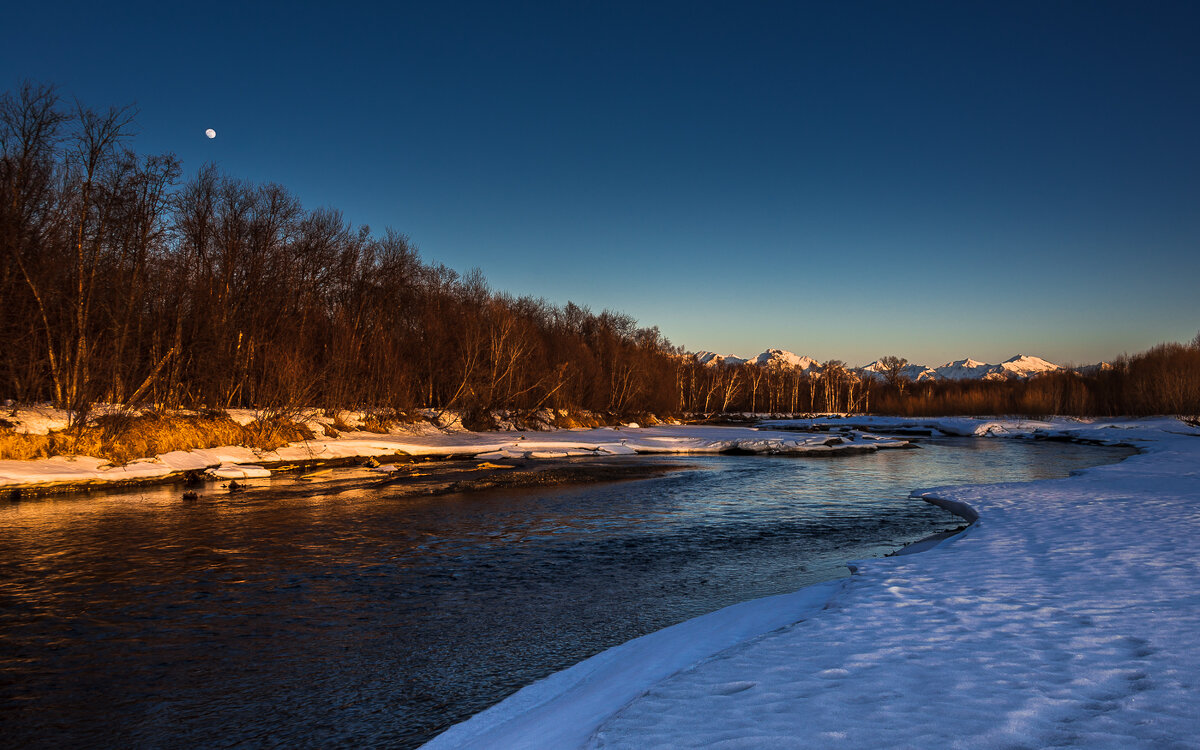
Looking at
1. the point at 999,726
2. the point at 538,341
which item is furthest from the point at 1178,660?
the point at 538,341

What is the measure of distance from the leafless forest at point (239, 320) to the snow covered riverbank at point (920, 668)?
2530 centimetres

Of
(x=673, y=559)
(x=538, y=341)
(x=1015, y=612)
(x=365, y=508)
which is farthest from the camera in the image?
(x=538, y=341)

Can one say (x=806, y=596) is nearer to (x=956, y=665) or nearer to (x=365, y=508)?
(x=956, y=665)

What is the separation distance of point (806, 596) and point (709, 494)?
1320 cm

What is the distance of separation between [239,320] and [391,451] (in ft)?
39.5

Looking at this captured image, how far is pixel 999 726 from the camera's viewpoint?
13.5 feet

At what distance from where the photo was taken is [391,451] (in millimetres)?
33531

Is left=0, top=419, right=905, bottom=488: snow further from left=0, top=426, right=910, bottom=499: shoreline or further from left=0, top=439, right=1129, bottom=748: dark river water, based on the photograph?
left=0, top=439, right=1129, bottom=748: dark river water

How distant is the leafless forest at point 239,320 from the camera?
2416 centimetres

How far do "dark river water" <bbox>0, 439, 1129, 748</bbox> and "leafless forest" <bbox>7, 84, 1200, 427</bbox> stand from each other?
1043 centimetres

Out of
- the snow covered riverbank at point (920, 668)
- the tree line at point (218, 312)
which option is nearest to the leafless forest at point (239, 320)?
the tree line at point (218, 312)

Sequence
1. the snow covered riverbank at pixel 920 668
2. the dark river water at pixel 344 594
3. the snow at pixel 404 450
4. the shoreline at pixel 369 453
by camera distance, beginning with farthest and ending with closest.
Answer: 1. the snow at pixel 404 450
2. the shoreline at pixel 369 453
3. the dark river water at pixel 344 594
4. the snow covered riverbank at pixel 920 668

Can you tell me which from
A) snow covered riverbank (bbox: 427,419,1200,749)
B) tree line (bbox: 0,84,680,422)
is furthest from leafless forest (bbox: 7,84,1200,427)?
snow covered riverbank (bbox: 427,419,1200,749)

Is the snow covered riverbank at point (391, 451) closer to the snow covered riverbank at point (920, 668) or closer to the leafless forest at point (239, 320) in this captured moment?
the leafless forest at point (239, 320)
